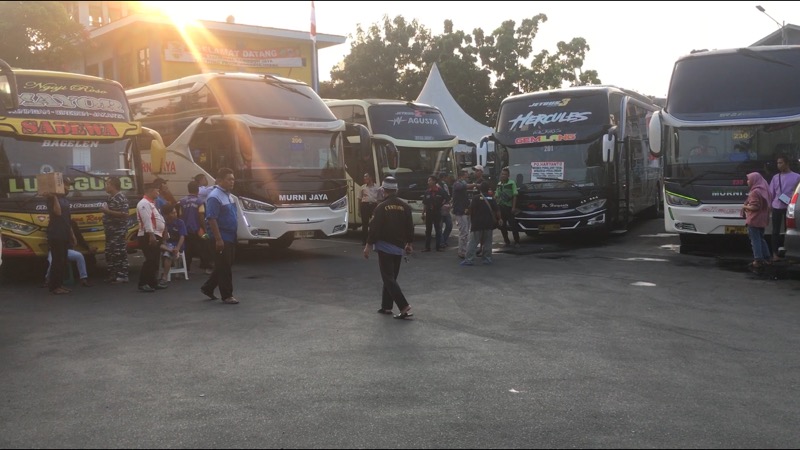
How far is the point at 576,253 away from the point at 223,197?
26.9 ft

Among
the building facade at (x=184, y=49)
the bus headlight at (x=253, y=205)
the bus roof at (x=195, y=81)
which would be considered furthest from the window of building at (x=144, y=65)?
the bus headlight at (x=253, y=205)

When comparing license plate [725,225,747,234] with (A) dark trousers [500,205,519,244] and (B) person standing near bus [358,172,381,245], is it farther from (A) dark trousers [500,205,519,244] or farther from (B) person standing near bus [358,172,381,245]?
(B) person standing near bus [358,172,381,245]

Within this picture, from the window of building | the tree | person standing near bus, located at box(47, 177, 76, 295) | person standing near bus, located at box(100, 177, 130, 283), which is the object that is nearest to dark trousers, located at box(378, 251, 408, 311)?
person standing near bus, located at box(100, 177, 130, 283)

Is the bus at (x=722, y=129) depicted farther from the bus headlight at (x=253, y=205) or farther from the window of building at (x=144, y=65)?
the window of building at (x=144, y=65)

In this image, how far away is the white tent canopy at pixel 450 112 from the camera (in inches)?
1272

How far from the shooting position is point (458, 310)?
30.7 ft

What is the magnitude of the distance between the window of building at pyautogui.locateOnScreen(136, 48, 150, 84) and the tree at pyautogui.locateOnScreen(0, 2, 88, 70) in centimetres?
411

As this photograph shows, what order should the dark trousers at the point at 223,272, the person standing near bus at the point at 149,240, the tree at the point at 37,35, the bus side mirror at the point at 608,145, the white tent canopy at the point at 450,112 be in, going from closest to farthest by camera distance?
1. the dark trousers at the point at 223,272
2. the person standing near bus at the point at 149,240
3. the bus side mirror at the point at 608,145
4. the tree at the point at 37,35
5. the white tent canopy at the point at 450,112

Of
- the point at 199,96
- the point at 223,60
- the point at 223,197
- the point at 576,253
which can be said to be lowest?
the point at 576,253

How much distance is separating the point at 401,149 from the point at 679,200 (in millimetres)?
7633

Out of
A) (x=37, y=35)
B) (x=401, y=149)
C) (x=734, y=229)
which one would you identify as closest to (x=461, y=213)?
(x=401, y=149)

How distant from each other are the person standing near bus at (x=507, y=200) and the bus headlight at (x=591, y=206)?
144cm

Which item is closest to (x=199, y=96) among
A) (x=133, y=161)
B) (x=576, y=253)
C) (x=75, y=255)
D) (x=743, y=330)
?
(x=133, y=161)

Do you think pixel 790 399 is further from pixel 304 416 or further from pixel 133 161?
pixel 133 161
